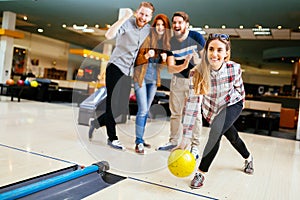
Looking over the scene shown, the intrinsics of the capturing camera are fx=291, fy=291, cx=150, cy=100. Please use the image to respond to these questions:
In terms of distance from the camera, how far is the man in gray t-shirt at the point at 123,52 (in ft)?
7.34

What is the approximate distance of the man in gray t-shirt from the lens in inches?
88.0

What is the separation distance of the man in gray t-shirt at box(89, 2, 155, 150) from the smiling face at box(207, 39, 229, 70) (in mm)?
674

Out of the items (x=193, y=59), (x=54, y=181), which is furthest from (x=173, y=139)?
(x=54, y=181)

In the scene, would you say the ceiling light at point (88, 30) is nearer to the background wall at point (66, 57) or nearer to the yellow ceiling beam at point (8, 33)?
the background wall at point (66, 57)

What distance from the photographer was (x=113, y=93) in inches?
99.3

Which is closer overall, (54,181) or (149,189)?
(54,181)

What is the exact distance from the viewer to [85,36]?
37.9ft

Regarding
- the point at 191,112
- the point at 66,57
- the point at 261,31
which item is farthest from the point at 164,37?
the point at 66,57

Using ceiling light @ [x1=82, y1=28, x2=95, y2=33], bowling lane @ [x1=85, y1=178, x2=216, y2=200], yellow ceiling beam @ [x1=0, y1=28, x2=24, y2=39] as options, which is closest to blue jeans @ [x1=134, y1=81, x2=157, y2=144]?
bowling lane @ [x1=85, y1=178, x2=216, y2=200]

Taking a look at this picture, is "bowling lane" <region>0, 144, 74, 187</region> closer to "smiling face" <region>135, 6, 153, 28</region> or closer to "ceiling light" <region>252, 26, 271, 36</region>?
"smiling face" <region>135, 6, 153, 28</region>

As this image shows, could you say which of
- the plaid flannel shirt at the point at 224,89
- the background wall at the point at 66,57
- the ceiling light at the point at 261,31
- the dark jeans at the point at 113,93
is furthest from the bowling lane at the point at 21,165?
the background wall at the point at 66,57

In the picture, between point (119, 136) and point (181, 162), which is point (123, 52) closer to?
point (181, 162)

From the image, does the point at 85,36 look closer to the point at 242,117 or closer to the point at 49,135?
the point at 242,117

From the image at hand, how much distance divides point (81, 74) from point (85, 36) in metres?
9.45
